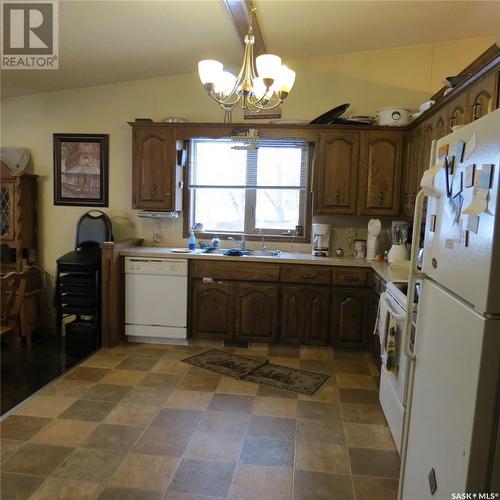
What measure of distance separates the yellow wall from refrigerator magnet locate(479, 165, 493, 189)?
3.28m

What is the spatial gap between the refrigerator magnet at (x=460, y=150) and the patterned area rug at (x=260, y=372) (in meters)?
2.24

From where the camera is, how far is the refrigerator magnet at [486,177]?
1.06 metres

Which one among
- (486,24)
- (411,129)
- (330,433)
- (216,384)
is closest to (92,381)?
(216,384)

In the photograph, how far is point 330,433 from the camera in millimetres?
2549

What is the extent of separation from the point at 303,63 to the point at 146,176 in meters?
1.98

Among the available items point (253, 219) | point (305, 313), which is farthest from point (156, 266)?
point (305, 313)

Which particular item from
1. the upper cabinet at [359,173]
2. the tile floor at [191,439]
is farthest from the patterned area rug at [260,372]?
the upper cabinet at [359,173]

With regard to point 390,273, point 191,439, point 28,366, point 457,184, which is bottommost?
point 28,366

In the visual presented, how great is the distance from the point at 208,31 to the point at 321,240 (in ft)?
6.99

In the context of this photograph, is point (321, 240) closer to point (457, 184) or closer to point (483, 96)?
point (483, 96)

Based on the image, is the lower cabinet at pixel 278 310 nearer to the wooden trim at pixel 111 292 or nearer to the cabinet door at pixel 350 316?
the cabinet door at pixel 350 316

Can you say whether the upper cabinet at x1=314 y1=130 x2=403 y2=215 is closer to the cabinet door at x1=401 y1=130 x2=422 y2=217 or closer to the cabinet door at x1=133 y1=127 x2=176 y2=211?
the cabinet door at x1=401 y1=130 x2=422 y2=217

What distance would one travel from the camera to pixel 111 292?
387 cm

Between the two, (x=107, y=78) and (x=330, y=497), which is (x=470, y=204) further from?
(x=107, y=78)
